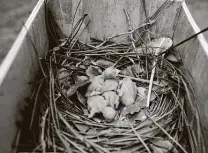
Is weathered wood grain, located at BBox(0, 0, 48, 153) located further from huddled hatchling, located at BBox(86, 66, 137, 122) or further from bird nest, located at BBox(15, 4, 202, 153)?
huddled hatchling, located at BBox(86, 66, 137, 122)

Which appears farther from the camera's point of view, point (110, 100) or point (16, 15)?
point (16, 15)

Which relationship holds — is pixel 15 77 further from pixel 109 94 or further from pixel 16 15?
pixel 16 15

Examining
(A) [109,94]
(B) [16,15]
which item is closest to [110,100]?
(A) [109,94]

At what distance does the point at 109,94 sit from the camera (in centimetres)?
118

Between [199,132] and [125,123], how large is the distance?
1.01 ft

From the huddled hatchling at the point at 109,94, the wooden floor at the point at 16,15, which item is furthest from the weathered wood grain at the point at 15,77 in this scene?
the wooden floor at the point at 16,15

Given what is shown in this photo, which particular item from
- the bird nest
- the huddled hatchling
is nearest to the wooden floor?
the bird nest

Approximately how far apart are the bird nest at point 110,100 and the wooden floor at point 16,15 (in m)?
0.85

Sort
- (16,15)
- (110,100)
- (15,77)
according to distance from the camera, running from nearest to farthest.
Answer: (15,77) < (110,100) < (16,15)

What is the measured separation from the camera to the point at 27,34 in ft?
3.78

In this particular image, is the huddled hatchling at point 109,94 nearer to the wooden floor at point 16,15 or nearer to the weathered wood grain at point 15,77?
the weathered wood grain at point 15,77

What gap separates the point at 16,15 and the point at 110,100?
1.71 m

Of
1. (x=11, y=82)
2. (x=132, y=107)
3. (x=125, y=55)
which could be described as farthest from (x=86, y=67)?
(x=11, y=82)

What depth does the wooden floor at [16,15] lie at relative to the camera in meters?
2.20
